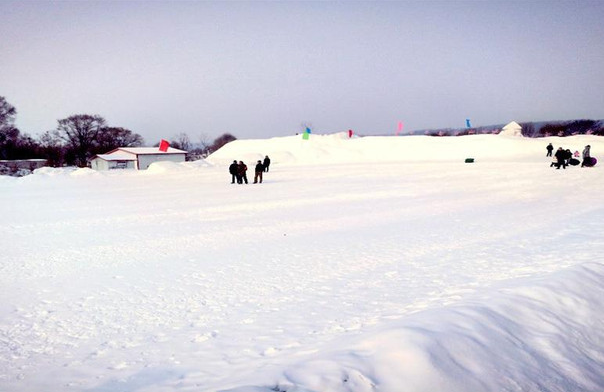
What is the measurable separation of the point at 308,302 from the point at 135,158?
162 ft

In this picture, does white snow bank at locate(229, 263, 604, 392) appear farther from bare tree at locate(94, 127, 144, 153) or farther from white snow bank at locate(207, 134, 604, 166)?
bare tree at locate(94, 127, 144, 153)

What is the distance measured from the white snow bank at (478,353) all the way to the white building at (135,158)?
162ft

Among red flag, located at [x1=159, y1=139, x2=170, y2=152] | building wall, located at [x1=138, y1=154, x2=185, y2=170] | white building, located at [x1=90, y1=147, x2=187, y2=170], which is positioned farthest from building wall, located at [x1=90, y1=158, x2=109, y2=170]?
red flag, located at [x1=159, y1=139, x2=170, y2=152]

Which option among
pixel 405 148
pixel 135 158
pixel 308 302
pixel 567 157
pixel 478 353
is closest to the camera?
pixel 478 353

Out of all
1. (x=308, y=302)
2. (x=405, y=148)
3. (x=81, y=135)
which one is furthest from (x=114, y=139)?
(x=308, y=302)

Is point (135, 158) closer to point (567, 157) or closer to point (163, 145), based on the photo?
point (163, 145)

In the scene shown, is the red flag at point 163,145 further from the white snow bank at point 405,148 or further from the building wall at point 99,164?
the building wall at point 99,164

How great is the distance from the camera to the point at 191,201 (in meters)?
15.6

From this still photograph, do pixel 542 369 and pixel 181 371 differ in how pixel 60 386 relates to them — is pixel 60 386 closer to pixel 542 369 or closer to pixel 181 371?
pixel 181 371

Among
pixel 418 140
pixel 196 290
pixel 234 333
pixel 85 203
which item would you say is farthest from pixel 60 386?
pixel 418 140

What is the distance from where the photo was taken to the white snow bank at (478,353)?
3.28m

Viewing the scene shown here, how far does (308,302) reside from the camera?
5.16 metres

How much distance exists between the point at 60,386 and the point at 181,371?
3.47 ft

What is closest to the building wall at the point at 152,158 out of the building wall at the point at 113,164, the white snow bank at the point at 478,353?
the building wall at the point at 113,164
